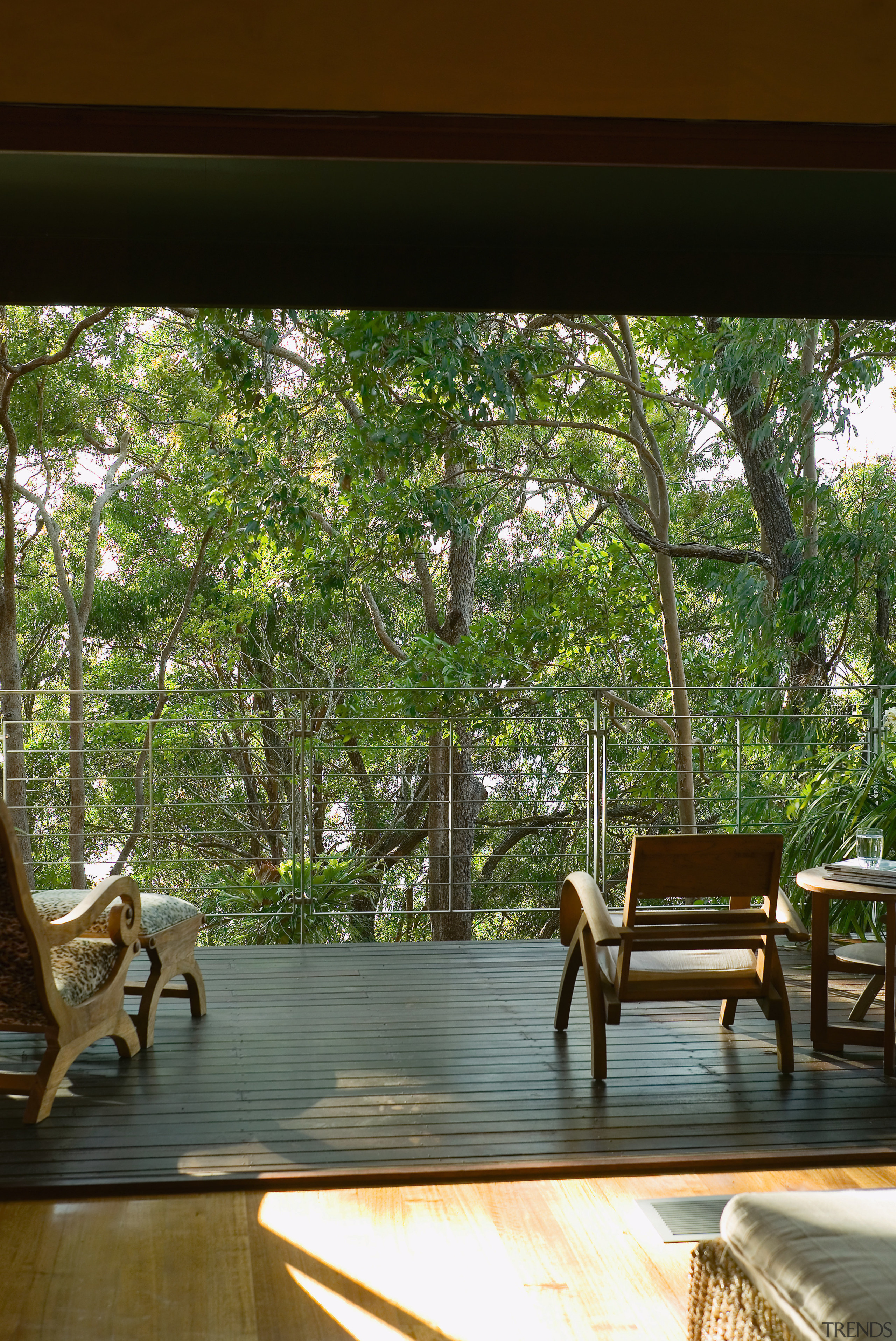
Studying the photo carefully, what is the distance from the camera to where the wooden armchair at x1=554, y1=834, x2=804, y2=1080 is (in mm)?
3379

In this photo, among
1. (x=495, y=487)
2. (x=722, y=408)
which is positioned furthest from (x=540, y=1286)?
(x=495, y=487)

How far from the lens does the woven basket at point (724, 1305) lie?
5.04 ft

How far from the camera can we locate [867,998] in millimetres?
3973

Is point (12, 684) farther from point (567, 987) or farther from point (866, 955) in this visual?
point (866, 955)

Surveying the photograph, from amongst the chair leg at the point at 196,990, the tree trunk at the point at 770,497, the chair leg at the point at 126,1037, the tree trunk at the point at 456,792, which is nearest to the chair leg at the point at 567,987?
the chair leg at the point at 196,990

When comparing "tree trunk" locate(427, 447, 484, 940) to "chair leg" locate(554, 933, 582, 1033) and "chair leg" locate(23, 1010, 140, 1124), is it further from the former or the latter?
"chair leg" locate(23, 1010, 140, 1124)

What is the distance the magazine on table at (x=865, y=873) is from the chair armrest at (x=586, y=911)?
75cm

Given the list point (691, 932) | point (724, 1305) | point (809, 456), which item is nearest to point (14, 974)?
point (691, 932)

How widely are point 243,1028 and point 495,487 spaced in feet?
29.3

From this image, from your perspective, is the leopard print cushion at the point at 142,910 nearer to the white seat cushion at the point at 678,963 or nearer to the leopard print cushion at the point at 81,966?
the leopard print cushion at the point at 81,966

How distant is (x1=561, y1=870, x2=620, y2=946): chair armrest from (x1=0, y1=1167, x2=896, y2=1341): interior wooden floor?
771 millimetres

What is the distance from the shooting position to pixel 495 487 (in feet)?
40.1

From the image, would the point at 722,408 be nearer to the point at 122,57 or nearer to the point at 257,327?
the point at 257,327

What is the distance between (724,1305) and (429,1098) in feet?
5.73
